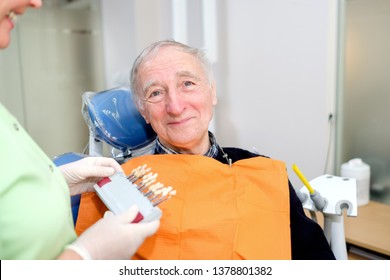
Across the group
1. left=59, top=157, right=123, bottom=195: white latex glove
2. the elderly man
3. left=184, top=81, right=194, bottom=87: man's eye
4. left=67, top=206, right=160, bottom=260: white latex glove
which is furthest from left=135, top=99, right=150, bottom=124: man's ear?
left=67, top=206, right=160, bottom=260: white latex glove

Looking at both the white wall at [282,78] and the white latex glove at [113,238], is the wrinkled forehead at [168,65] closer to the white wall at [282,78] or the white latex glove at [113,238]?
the white latex glove at [113,238]

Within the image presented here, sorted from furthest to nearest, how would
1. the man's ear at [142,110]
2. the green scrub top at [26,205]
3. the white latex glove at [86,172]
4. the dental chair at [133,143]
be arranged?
the man's ear at [142,110] < the dental chair at [133,143] < the white latex glove at [86,172] < the green scrub top at [26,205]

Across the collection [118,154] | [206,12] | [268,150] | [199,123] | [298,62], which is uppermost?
[206,12]

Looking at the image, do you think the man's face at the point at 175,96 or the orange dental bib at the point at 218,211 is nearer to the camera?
the orange dental bib at the point at 218,211

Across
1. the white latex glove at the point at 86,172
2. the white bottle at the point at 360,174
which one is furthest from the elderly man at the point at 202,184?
the white bottle at the point at 360,174

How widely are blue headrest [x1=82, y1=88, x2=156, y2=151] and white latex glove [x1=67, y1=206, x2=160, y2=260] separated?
0.61 meters

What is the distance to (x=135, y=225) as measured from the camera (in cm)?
71

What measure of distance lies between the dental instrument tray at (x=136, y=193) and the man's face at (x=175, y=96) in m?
0.19

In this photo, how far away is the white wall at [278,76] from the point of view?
1887 millimetres

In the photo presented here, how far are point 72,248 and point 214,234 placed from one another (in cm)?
42

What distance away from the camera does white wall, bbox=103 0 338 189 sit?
6.19 feet
